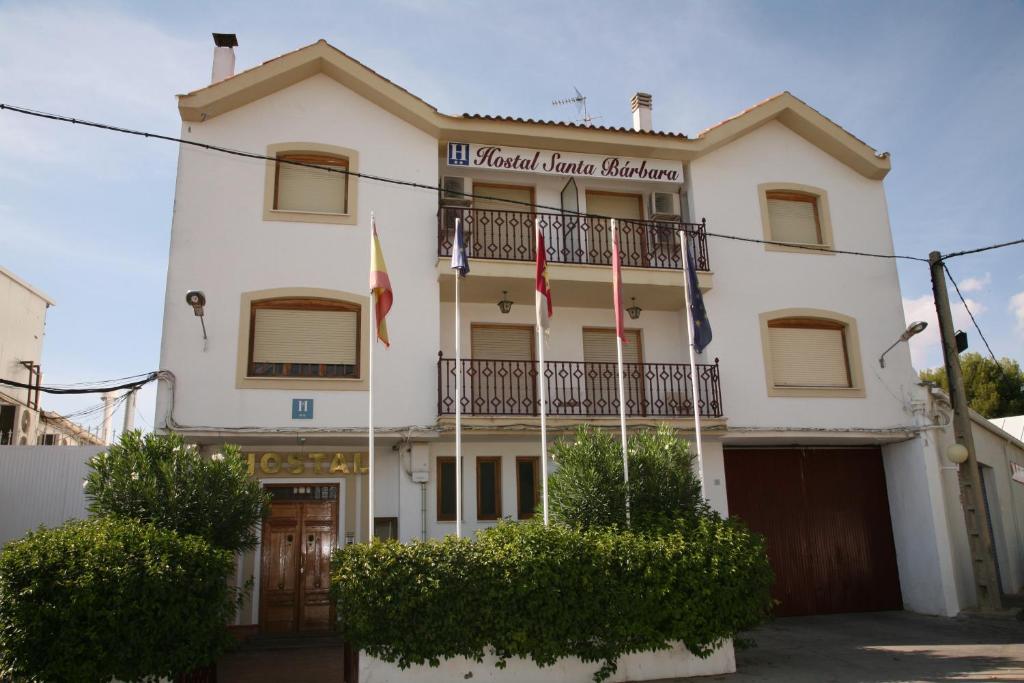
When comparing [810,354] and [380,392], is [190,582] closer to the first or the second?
[380,392]

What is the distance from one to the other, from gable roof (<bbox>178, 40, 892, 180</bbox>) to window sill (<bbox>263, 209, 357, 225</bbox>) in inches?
80.3

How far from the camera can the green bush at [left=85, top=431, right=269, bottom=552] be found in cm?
906

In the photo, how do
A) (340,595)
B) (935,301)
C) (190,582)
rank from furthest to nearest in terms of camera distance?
(935,301), (340,595), (190,582)

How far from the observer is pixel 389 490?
509 inches

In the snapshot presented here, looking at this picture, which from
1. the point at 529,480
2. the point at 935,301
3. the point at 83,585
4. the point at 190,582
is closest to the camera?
the point at 83,585

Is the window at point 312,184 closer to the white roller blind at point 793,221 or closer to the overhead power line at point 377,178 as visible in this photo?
the overhead power line at point 377,178

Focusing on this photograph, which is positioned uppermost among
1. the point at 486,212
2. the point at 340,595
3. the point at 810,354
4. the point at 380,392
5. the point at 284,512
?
the point at 486,212

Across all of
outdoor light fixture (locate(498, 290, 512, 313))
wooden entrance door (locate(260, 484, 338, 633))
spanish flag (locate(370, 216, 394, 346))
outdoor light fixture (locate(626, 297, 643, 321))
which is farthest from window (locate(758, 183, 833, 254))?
wooden entrance door (locate(260, 484, 338, 633))

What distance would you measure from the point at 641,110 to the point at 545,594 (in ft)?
35.7

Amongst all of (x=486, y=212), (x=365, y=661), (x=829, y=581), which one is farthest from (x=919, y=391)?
(x=365, y=661)

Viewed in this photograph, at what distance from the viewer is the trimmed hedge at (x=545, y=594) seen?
866cm

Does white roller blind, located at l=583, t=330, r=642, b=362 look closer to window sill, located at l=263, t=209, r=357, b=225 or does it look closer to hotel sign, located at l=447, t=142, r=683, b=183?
hotel sign, located at l=447, t=142, r=683, b=183

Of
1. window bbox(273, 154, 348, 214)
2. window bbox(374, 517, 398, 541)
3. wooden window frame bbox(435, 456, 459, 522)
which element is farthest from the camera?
window bbox(273, 154, 348, 214)

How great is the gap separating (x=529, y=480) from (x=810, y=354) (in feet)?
19.4
